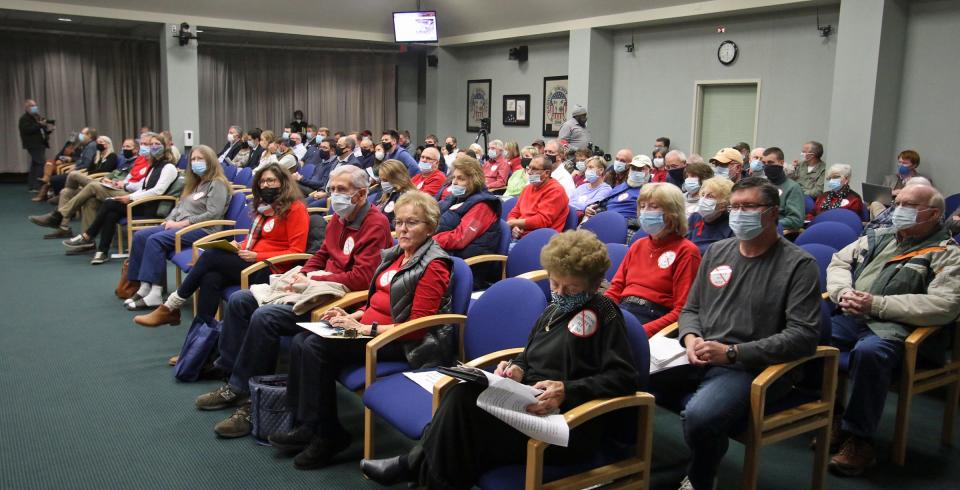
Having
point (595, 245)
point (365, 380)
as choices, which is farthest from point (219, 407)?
point (595, 245)

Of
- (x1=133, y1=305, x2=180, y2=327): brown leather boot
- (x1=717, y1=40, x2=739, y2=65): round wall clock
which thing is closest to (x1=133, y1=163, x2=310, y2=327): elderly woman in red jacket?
(x1=133, y1=305, x2=180, y2=327): brown leather boot

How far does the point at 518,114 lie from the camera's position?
1332 centimetres

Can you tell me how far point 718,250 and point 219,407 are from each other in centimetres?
245

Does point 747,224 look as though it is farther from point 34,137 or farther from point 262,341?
point 34,137

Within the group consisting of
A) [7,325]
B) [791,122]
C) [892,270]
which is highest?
[791,122]

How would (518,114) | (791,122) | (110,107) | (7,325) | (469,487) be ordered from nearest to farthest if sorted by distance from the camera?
(469,487) → (7,325) → (791,122) → (518,114) → (110,107)

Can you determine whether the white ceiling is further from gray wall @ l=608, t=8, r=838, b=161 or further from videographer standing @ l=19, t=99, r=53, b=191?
videographer standing @ l=19, t=99, r=53, b=191

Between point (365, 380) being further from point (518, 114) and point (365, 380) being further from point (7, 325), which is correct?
point (518, 114)

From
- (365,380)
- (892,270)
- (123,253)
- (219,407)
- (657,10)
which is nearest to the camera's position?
(365,380)

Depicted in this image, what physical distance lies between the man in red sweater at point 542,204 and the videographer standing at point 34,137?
407 inches

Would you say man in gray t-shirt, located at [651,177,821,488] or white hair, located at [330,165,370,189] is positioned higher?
white hair, located at [330,165,370,189]

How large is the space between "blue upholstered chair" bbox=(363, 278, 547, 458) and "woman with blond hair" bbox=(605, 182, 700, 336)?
24.3 inches

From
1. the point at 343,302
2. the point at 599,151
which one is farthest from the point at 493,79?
the point at 343,302

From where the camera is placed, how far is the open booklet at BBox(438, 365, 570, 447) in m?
2.00
